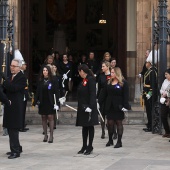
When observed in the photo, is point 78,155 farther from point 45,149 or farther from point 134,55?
point 134,55

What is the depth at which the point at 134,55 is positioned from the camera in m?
21.7

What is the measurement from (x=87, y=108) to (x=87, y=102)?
0.77ft

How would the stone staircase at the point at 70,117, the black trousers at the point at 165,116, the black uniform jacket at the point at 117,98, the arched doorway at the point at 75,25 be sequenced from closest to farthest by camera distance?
the black uniform jacket at the point at 117,98, the black trousers at the point at 165,116, the stone staircase at the point at 70,117, the arched doorway at the point at 75,25

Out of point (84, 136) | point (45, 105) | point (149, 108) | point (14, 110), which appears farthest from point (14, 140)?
point (149, 108)

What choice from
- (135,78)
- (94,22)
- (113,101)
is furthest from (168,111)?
(94,22)

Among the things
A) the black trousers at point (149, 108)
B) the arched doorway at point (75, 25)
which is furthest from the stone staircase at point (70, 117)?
the arched doorway at point (75, 25)

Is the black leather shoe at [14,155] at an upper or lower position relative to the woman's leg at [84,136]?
lower

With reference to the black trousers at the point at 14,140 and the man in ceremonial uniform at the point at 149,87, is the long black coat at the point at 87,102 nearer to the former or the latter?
the black trousers at the point at 14,140

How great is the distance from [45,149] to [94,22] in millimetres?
20593

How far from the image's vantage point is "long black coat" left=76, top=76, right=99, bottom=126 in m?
12.9

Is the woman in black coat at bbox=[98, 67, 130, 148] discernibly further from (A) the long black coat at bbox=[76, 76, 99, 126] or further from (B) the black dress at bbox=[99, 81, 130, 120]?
(A) the long black coat at bbox=[76, 76, 99, 126]

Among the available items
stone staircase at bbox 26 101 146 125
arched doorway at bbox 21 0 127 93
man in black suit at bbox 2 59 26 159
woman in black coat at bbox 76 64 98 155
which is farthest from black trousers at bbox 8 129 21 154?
arched doorway at bbox 21 0 127 93

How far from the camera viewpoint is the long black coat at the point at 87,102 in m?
12.9

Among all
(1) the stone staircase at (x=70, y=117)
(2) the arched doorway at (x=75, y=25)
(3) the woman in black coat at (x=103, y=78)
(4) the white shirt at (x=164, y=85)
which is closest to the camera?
(3) the woman in black coat at (x=103, y=78)
